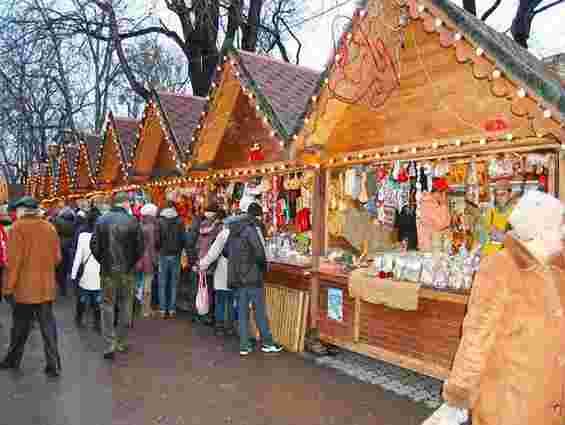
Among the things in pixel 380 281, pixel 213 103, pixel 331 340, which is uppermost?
pixel 213 103

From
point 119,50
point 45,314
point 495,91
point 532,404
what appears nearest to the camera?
point 532,404

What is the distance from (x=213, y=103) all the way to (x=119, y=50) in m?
8.66

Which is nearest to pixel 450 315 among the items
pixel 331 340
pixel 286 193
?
pixel 331 340

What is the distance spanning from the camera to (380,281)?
555 cm

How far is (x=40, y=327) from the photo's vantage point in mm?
5430

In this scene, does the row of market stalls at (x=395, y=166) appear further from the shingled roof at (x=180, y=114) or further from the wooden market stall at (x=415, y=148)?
the shingled roof at (x=180, y=114)

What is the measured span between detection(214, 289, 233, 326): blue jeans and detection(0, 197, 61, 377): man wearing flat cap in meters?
2.44

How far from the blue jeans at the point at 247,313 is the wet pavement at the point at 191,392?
0.76 ft

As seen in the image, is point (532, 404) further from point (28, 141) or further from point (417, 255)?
point (28, 141)

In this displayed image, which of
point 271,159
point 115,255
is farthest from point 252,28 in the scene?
point 115,255

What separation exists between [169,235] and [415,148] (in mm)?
4634

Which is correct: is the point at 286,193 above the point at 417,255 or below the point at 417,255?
above

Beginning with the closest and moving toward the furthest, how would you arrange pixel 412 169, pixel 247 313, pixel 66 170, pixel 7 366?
pixel 7 366, pixel 412 169, pixel 247 313, pixel 66 170

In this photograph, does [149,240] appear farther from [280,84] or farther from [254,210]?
[280,84]
